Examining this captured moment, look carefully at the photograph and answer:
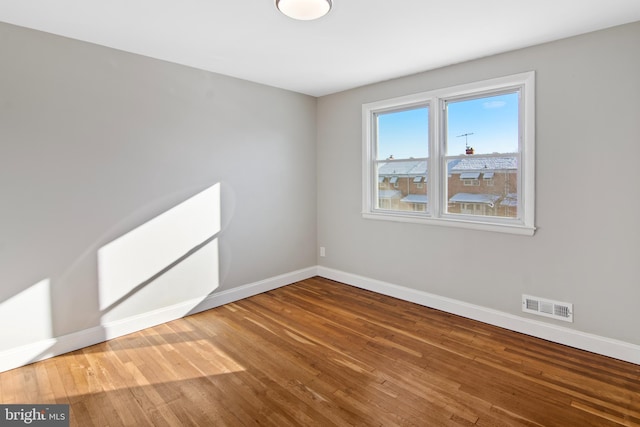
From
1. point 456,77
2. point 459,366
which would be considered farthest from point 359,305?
point 456,77

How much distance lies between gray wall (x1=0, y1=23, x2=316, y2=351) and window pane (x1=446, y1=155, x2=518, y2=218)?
2.11 meters

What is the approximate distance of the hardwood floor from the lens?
202 centimetres

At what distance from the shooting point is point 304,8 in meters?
2.16

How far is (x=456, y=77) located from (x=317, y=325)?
278 centimetres

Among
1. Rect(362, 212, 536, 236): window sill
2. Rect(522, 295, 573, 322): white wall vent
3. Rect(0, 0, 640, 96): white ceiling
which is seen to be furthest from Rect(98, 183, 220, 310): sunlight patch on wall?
Rect(522, 295, 573, 322): white wall vent

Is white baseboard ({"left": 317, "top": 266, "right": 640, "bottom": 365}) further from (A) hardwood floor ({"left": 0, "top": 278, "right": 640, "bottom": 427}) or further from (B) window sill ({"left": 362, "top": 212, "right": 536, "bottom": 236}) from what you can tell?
(B) window sill ({"left": 362, "top": 212, "right": 536, "bottom": 236})

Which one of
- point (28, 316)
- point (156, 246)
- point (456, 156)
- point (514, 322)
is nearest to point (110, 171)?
point (156, 246)

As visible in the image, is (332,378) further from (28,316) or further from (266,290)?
(28,316)

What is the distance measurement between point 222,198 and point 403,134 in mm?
2184

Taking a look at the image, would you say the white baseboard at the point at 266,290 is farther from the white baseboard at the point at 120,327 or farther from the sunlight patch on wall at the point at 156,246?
the sunlight patch on wall at the point at 156,246

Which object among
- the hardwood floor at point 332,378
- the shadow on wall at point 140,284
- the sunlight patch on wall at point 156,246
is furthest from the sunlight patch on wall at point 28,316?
the sunlight patch on wall at point 156,246

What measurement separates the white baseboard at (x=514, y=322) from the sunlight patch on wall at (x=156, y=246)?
1.98 meters

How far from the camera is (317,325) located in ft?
10.7

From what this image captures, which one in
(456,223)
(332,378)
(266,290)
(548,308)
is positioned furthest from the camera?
(266,290)
